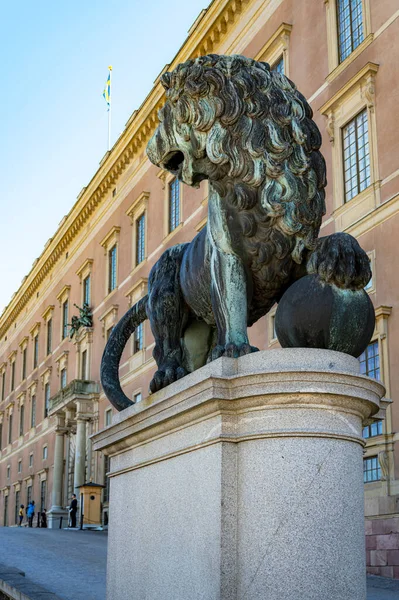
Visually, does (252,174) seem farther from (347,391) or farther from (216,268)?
(347,391)

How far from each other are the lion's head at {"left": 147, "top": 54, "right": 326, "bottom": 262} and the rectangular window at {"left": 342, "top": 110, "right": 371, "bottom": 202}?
626 inches

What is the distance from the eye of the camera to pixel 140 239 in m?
35.5

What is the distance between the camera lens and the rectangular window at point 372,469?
701 inches

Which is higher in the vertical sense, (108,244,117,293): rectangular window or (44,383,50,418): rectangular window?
(108,244,117,293): rectangular window

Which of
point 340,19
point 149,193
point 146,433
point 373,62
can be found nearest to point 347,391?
point 146,433

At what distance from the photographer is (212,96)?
425 centimetres

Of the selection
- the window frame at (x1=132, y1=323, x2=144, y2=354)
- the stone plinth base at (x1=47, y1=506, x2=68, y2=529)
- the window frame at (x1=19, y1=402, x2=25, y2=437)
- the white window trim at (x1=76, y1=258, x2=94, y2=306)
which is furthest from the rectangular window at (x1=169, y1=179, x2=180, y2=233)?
the window frame at (x1=19, y1=402, x2=25, y2=437)

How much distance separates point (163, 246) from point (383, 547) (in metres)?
16.7

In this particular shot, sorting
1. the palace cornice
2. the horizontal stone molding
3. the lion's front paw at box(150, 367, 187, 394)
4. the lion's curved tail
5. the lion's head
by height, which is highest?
the palace cornice

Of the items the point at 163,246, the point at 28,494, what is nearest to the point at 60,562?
the point at 163,246

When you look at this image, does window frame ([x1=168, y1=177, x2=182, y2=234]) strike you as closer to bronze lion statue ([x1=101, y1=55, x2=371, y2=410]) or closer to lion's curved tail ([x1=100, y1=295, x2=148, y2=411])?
lion's curved tail ([x1=100, y1=295, x2=148, y2=411])

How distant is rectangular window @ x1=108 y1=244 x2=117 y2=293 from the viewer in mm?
38528

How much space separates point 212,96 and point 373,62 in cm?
1685

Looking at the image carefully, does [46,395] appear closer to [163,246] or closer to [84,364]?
[84,364]
